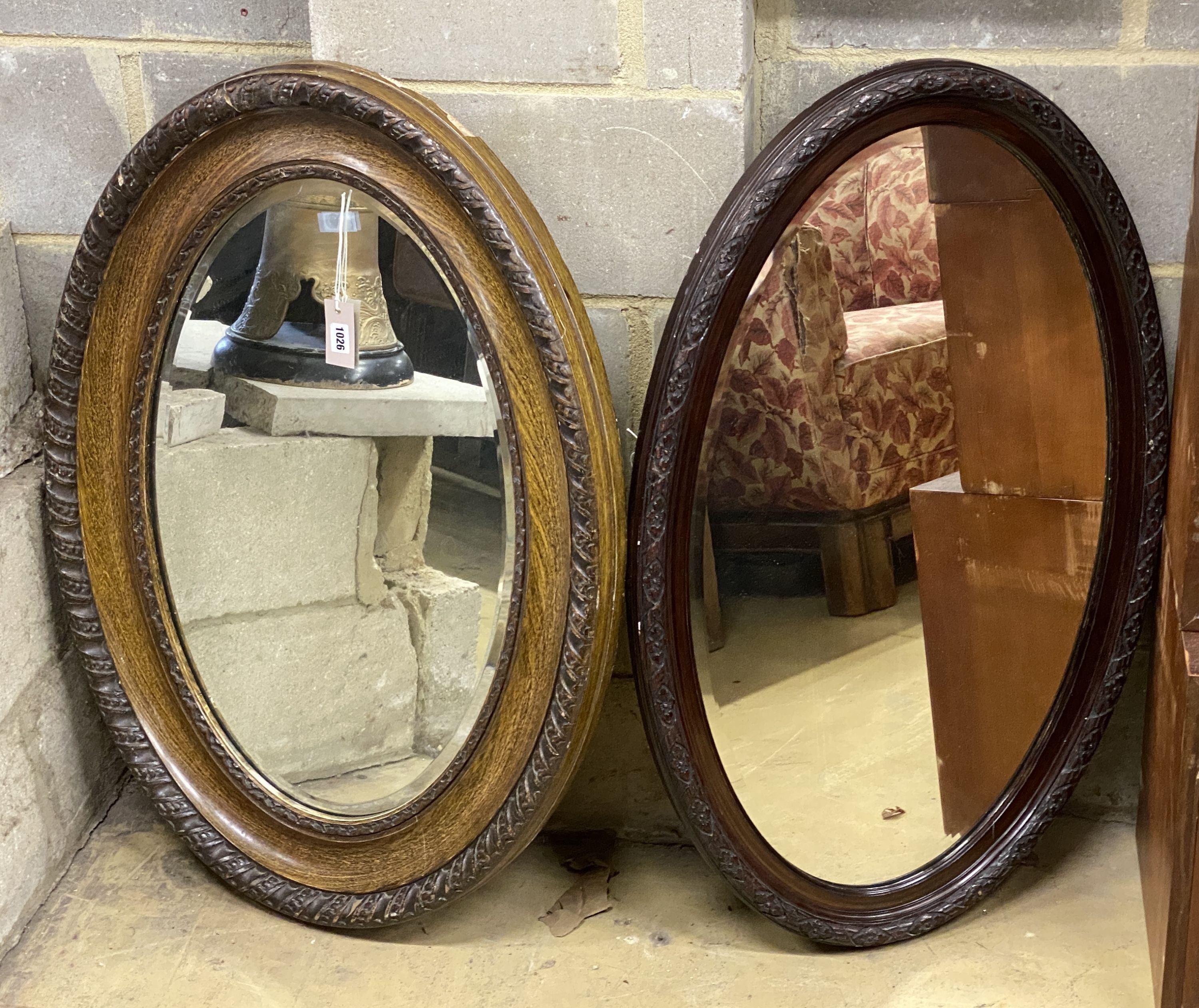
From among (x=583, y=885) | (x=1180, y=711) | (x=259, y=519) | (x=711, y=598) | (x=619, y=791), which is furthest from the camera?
(x=619, y=791)

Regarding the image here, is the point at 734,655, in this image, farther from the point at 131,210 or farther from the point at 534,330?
the point at 131,210

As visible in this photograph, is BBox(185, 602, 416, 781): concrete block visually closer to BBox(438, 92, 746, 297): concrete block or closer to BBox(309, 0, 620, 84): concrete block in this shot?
BBox(438, 92, 746, 297): concrete block

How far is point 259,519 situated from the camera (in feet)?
4.11

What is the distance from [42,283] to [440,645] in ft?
2.34

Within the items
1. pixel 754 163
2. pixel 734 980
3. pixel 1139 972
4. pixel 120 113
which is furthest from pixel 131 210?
pixel 1139 972

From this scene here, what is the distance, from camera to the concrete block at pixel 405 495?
3.81 feet

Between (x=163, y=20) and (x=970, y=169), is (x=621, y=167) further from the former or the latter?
(x=163, y=20)

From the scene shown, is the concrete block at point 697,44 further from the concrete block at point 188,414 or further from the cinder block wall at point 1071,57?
the concrete block at point 188,414

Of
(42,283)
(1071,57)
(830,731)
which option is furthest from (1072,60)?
(42,283)

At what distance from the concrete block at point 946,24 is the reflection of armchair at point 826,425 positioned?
0.96 ft

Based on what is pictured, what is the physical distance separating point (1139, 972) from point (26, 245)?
153cm

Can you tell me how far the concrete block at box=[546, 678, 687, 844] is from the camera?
4.75ft

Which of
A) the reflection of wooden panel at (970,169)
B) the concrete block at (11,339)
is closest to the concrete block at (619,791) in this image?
the reflection of wooden panel at (970,169)

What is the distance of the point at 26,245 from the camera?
142 centimetres
